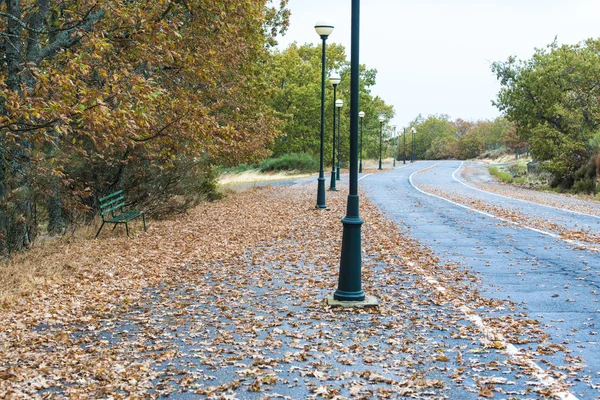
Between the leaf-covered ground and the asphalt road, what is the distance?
199 mm

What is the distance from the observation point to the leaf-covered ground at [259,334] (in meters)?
5.08

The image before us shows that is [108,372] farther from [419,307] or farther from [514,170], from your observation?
[514,170]

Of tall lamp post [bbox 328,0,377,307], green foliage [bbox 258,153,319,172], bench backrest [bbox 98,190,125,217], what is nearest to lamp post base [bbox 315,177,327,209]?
bench backrest [bbox 98,190,125,217]

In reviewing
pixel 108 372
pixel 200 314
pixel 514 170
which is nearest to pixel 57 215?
pixel 200 314

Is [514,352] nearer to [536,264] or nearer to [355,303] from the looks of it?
[355,303]

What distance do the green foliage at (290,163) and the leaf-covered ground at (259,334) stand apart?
133ft

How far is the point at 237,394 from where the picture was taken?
4914 mm

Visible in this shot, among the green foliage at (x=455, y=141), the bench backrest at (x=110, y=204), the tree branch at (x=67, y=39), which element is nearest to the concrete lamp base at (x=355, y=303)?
the tree branch at (x=67, y=39)

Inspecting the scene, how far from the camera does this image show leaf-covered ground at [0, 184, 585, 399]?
5082 mm

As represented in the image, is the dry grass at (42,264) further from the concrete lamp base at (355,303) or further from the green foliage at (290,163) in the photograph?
the green foliage at (290,163)

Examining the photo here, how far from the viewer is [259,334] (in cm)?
654

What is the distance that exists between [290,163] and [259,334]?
46.8m

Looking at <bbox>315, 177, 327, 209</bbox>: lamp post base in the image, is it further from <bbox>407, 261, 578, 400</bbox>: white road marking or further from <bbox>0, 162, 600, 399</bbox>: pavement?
<bbox>407, 261, 578, 400</bbox>: white road marking

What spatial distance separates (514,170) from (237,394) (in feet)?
171
